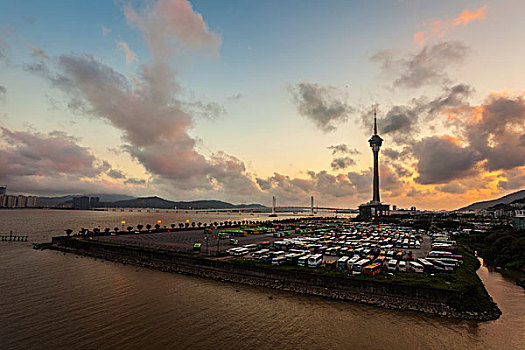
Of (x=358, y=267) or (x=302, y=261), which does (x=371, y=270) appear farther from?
(x=302, y=261)

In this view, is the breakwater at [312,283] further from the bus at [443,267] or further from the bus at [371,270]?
the bus at [443,267]

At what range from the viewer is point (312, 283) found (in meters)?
27.0

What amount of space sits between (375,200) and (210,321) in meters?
156

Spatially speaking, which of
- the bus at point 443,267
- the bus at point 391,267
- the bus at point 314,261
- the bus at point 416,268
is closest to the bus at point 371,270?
the bus at point 391,267

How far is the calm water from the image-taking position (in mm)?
18250

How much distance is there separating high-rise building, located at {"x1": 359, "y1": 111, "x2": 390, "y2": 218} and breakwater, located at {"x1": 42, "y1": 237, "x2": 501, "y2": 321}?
130112 mm

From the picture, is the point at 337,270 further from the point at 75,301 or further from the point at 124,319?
the point at 75,301

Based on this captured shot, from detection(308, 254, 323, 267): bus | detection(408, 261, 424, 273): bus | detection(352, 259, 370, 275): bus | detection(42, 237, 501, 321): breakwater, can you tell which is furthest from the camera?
detection(308, 254, 323, 267): bus

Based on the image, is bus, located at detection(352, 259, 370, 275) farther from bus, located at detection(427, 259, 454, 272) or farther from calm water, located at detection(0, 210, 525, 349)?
bus, located at detection(427, 259, 454, 272)

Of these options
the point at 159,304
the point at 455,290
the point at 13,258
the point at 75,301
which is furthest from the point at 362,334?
the point at 13,258

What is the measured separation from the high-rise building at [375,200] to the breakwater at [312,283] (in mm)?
130112

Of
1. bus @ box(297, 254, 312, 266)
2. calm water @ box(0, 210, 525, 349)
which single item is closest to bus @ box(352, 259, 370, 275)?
calm water @ box(0, 210, 525, 349)

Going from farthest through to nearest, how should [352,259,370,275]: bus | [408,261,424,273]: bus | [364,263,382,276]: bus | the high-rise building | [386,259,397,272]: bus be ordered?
the high-rise building
[386,259,397,272]: bus
[408,261,424,273]: bus
[352,259,370,275]: bus
[364,263,382,276]: bus

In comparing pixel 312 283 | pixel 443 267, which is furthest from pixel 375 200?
pixel 312 283
